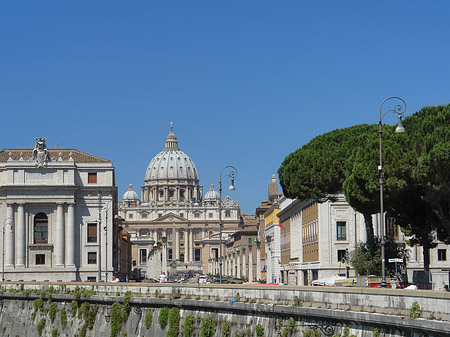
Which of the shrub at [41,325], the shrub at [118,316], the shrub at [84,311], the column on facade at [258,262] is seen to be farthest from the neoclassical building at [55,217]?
the shrub at [118,316]

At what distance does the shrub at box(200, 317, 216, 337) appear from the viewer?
123 ft

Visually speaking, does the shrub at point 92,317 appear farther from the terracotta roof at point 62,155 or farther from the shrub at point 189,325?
the terracotta roof at point 62,155

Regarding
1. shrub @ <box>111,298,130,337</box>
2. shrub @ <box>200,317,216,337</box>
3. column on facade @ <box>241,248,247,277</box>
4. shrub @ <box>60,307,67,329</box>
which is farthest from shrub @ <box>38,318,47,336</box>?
column on facade @ <box>241,248,247,277</box>

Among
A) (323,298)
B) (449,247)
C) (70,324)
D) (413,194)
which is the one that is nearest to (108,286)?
(70,324)

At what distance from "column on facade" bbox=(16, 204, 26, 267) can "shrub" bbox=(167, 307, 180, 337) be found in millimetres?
56472

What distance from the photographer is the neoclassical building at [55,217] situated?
95.1 metres

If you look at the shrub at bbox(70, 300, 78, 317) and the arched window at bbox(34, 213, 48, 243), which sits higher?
the arched window at bbox(34, 213, 48, 243)

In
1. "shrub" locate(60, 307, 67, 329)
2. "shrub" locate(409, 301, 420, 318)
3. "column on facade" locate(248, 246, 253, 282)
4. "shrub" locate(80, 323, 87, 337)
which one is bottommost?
"shrub" locate(80, 323, 87, 337)

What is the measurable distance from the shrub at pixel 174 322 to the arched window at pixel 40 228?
57.5 meters

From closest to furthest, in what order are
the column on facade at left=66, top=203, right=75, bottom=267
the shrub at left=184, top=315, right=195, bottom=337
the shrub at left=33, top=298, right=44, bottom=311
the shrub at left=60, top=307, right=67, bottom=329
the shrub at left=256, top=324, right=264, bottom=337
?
1. the shrub at left=256, top=324, right=264, bottom=337
2. the shrub at left=184, top=315, right=195, bottom=337
3. the shrub at left=60, top=307, right=67, bottom=329
4. the shrub at left=33, top=298, right=44, bottom=311
5. the column on facade at left=66, top=203, right=75, bottom=267

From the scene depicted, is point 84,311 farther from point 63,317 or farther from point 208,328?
point 208,328

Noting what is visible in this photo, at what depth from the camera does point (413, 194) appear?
4803 centimetres

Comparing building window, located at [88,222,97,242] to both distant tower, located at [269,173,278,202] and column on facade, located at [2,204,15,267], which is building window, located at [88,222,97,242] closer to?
column on facade, located at [2,204,15,267]

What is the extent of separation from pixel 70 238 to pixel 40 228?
3.47 meters
